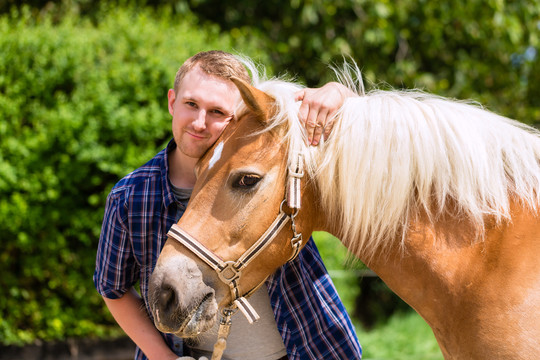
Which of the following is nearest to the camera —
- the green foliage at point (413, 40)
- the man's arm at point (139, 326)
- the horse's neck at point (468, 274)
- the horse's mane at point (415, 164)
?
the horse's neck at point (468, 274)

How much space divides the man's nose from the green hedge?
2339mm

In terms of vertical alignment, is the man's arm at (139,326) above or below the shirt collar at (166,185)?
below

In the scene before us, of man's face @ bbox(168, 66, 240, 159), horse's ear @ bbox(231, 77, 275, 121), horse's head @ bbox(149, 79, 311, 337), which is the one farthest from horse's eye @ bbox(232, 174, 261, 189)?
man's face @ bbox(168, 66, 240, 159)

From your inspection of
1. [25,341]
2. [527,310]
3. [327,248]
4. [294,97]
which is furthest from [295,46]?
[527,310]

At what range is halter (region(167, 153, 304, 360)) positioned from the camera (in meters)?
1.64

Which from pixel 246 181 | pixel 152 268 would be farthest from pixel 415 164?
pixel 152 268

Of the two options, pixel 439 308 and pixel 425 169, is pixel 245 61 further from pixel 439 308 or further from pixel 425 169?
pixel 439 308

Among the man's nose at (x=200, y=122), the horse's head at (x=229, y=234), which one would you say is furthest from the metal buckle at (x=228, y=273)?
the man's nose at (x=200, y=122)

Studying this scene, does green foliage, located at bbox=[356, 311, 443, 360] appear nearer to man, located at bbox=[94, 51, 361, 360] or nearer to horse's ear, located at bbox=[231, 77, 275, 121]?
man, located at bbox=[94, 51, 361, 360]

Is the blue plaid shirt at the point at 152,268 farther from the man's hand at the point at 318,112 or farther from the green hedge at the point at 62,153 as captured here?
the green hedge at the point at 62,153

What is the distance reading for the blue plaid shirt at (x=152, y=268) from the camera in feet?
6.33

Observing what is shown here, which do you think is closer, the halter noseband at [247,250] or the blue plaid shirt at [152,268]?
the halter noseband at [247,250]

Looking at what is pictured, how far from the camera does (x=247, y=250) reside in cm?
167

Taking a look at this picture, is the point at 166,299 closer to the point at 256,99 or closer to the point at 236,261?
the point at 236,261
